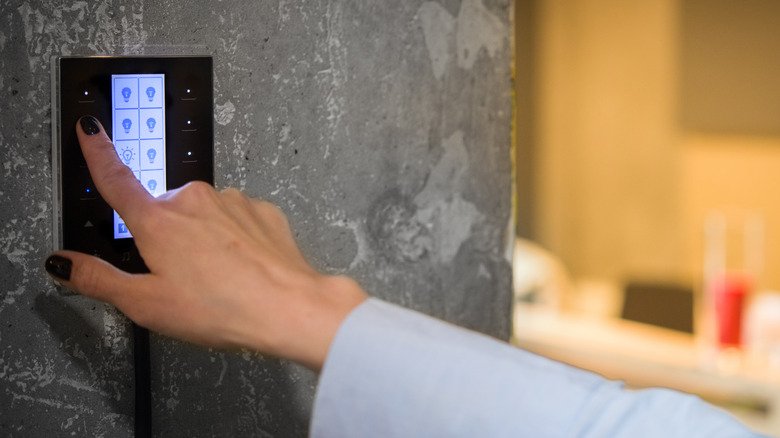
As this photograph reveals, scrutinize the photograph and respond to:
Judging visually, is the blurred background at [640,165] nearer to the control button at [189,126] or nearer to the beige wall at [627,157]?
the beige wall at [627,157]

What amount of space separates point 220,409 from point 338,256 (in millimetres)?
180

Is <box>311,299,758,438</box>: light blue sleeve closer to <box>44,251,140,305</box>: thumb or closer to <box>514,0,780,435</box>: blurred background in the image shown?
<box>44,251,140,305</box>: thumb

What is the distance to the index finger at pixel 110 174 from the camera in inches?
19.4

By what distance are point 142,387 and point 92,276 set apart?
0.16 m

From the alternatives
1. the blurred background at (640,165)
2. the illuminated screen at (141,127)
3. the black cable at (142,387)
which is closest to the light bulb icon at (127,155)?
the illuminated screen at (141,127)

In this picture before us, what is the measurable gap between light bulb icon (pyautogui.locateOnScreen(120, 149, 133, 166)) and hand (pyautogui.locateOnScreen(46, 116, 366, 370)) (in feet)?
0.20

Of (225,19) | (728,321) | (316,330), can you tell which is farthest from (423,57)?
(728,321)

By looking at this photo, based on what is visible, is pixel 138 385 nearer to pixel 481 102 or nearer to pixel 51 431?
pixel 51 431

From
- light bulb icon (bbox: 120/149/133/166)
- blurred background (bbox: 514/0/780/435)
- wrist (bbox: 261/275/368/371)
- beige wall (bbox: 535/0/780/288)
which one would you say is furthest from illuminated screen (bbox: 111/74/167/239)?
beige wall (bbox: 535/0/780/288)

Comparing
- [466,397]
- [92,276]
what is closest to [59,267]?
[92,276]

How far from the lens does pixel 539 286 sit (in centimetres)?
334

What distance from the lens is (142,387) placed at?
61 cm

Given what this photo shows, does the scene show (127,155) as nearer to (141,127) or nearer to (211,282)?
(141,127)

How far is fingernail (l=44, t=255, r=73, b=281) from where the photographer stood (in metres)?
0.50
